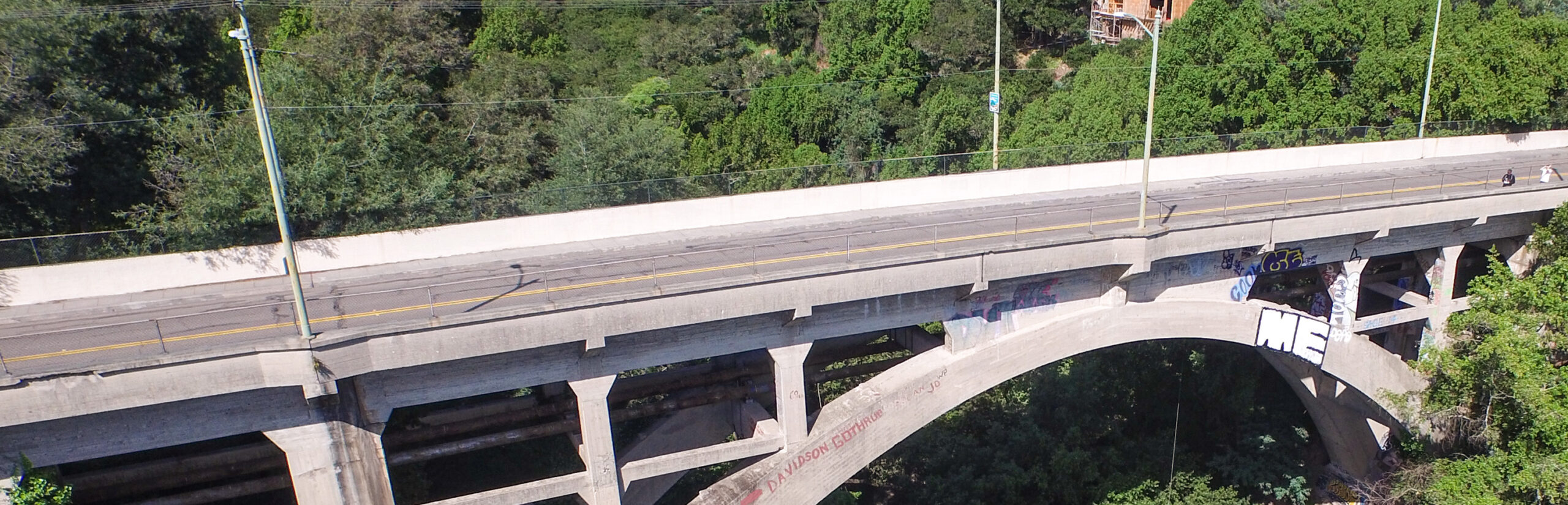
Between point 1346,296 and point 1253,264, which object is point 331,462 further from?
point 1346,296

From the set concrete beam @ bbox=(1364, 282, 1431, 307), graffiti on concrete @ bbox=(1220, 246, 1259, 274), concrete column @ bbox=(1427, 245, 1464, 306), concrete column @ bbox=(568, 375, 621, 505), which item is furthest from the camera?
concrete beam @ bbox=(1364, 282, 1431, 307)

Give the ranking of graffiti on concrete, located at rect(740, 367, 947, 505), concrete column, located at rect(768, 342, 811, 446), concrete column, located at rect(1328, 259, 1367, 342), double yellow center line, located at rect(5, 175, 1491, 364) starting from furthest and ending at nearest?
concrete column, located at rect(1328, 259, 1367, 342)
graffiti on concrete, located at rect(740, 367, 947, 505)
concrete column, located at rect(768, 342, 811, 446)
double yellow center line, located at rect(5, 175, 1491, 364)

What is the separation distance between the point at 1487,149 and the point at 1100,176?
20.5 metres

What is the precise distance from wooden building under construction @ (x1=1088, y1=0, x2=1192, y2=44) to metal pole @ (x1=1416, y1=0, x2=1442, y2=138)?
23.6m

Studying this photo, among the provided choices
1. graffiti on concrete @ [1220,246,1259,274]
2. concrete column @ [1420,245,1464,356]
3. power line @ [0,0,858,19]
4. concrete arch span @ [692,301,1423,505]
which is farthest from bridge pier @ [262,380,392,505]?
concrete column @ [1420,245,1464,356]

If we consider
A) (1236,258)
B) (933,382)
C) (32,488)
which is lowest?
(933,382)

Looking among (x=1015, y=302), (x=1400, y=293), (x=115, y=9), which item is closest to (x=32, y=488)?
(x=1015, y=302)

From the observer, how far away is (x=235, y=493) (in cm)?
1944

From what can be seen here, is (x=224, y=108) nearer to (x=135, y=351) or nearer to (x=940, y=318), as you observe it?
(x=135, y=351)

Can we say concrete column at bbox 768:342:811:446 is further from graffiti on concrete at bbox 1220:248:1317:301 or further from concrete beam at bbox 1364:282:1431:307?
concrete beam at bbox 1364:282:1431:307

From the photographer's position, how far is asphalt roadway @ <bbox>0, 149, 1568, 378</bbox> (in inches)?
663

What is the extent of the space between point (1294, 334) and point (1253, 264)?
2.63 m

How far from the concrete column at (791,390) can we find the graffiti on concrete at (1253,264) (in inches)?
475

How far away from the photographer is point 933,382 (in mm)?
21047
